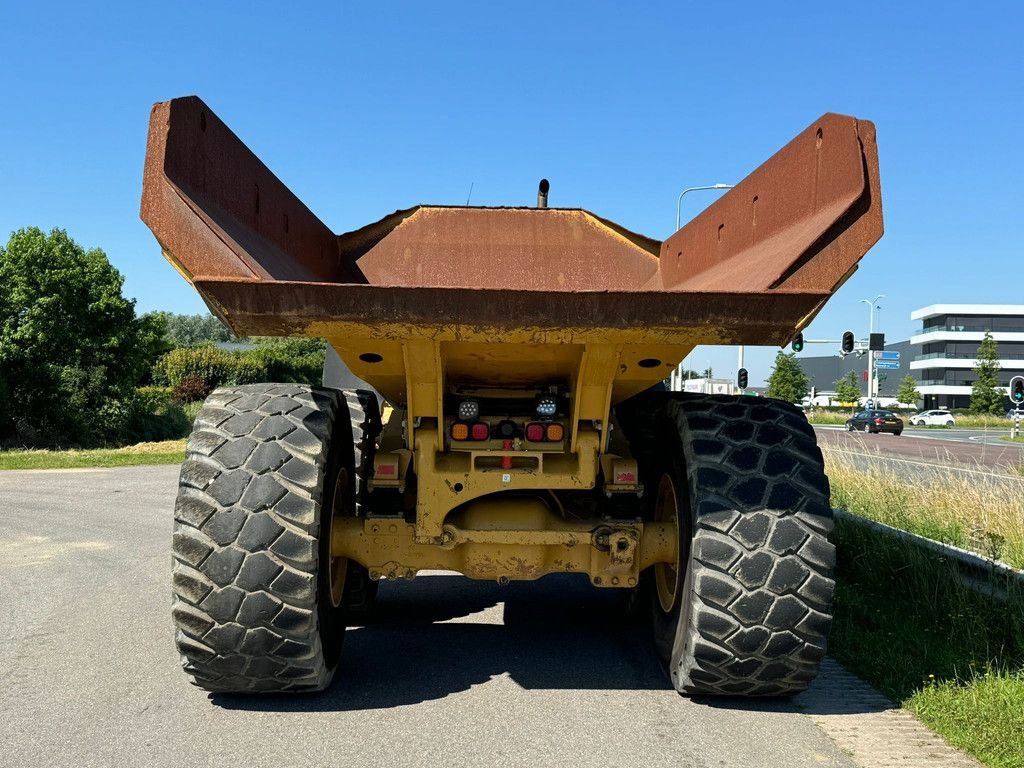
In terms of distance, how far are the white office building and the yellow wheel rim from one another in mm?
97941

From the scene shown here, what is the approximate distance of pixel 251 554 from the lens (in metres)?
3.58

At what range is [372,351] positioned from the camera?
3.71 m

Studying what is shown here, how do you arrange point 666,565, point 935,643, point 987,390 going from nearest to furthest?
1. point 666,565
2. point 935,643
3. point 987,390

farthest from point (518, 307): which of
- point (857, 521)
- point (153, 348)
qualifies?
point (153, 348)

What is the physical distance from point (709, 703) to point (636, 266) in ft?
9.90

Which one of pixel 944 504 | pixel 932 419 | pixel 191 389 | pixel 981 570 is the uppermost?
pixel 191 389

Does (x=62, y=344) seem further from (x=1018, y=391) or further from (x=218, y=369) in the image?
(x=1018, y=391)

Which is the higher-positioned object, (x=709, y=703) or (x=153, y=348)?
(x=153, y=348)

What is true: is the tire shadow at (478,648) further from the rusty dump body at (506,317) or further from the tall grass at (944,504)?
the tall grass at (944,504)

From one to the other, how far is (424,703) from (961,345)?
103 meters

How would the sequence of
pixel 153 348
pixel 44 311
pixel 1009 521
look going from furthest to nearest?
pixel 153 348 → pixel 44 311 → pixel 1009 521

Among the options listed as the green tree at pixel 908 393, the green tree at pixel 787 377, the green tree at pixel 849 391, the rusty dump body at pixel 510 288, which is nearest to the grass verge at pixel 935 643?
the rusty dump body at pixel 510 288

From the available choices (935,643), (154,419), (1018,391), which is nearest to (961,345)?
(1018,391)

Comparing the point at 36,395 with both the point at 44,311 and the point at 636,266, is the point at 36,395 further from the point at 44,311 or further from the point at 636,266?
the point at 636,266
